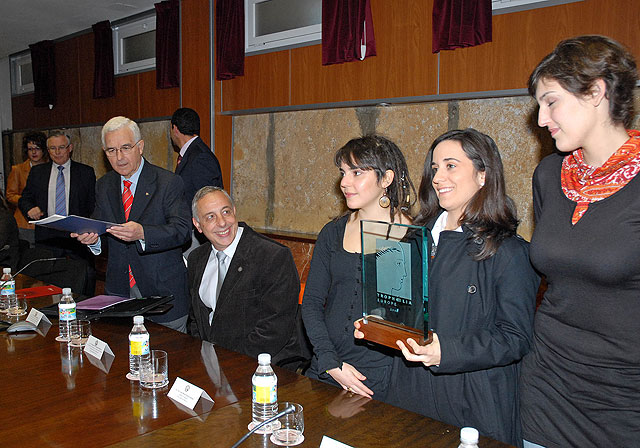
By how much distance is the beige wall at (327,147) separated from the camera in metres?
3.70

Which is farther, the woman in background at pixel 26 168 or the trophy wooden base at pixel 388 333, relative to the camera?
the woman in background at pixel 26 168

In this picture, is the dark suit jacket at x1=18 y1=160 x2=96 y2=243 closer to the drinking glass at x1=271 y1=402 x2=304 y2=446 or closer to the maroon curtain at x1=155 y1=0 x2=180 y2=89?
the maroon curtain at x1=155 y1=0 x2=180 y2=89

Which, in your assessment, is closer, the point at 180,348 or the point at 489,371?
the point at 489,371

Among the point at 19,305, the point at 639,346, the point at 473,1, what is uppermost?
the point at 473,1

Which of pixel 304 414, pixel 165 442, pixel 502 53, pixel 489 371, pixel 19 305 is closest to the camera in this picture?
pixel 165 442

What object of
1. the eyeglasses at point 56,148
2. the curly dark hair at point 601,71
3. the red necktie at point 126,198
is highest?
the curly dark hair at point 601,71

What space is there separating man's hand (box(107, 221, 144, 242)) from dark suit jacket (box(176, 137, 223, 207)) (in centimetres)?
157

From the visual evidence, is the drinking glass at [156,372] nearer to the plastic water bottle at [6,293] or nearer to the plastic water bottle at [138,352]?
the plastic water bottle at [138,352]

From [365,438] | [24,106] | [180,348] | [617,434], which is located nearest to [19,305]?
[180,348]

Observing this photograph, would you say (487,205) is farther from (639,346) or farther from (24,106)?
(24,106)

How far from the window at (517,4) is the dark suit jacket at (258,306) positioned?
2268mm

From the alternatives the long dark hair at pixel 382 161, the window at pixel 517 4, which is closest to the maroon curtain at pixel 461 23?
the window at pixel 517 4

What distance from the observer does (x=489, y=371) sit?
1.67 metres

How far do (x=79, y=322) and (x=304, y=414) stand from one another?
46.5 inches
